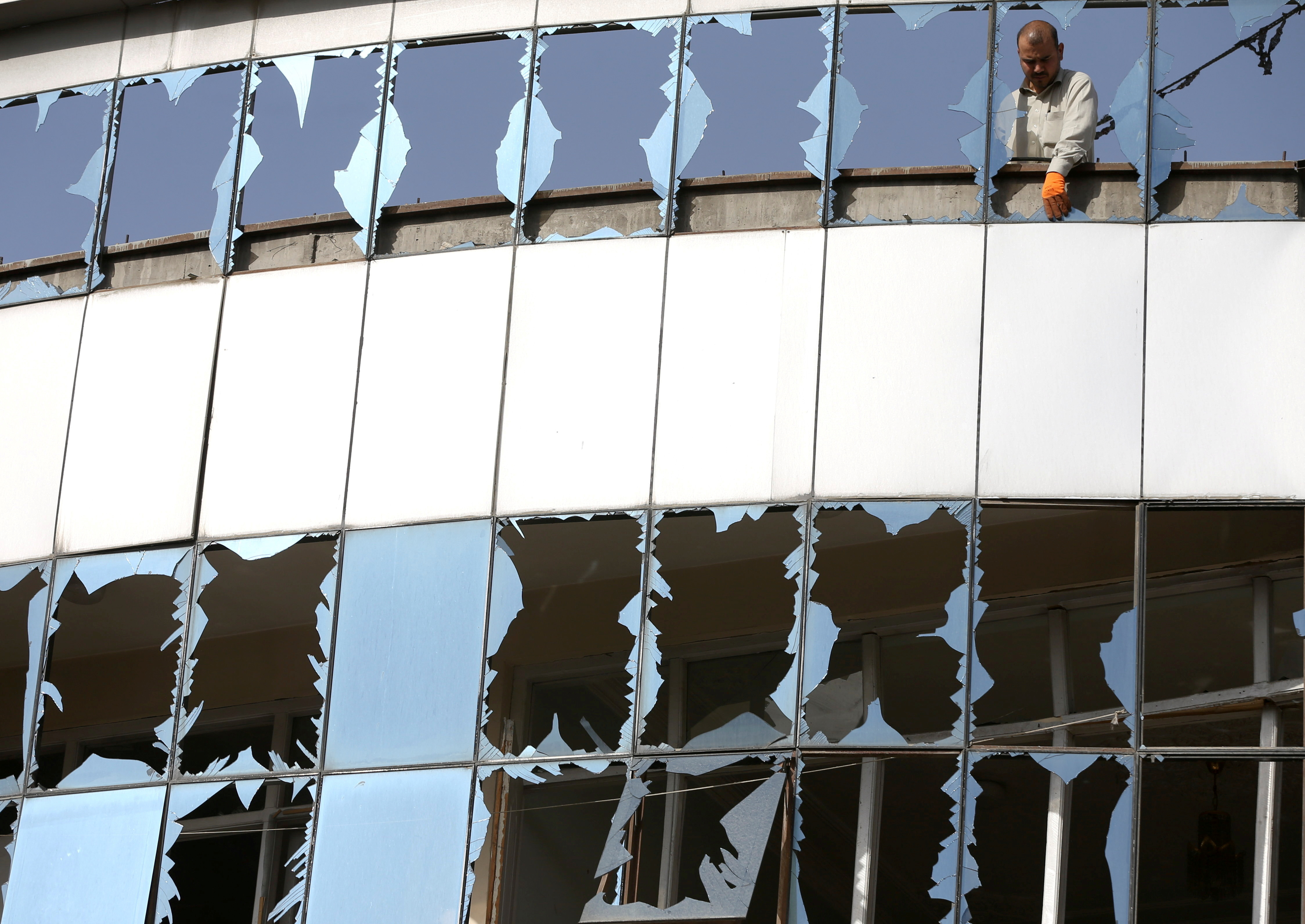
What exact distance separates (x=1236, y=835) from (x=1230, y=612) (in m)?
5.30

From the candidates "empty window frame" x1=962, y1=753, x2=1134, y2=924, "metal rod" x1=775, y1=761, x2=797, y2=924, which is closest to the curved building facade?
"metal rod" x1=775, y1=761, x2=797, y2=924

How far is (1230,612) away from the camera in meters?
14.2

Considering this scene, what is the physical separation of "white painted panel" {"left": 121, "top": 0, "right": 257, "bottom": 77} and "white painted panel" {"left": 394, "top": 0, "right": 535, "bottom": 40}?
1327mm

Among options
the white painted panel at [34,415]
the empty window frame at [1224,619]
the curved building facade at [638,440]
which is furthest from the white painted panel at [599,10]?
the empty window frame at [1224,619]

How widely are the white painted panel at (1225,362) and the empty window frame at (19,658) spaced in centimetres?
796

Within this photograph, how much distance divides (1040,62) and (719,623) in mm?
5774

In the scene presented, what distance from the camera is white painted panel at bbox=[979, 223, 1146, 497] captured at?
1024 cm

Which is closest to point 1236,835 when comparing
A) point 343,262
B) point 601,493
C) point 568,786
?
point 568,786

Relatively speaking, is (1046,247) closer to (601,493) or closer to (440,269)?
(601,493)

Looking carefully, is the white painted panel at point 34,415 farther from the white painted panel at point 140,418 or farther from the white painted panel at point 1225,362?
the white painted panel at point 1225,362

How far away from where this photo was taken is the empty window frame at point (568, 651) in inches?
531

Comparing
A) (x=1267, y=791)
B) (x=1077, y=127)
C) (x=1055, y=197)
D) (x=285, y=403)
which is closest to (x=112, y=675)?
(x=285, y=403)

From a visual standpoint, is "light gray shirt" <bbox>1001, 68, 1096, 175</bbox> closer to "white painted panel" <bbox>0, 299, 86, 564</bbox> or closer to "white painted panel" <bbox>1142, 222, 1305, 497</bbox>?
"white painted panel" <bbox>1142, 222, 1305, 497</bbox>

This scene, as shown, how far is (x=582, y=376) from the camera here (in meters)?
11.0
